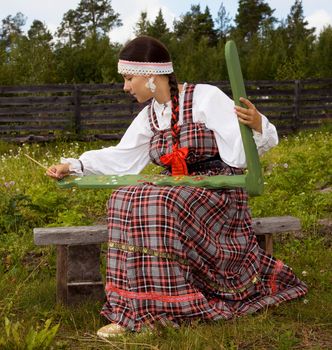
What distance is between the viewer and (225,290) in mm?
3662

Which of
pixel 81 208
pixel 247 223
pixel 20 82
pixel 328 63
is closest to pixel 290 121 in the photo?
pixel 328 63

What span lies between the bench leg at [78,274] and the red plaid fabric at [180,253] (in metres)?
0.35

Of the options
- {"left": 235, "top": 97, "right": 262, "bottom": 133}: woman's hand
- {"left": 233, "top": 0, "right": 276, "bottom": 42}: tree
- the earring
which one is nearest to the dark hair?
the earring

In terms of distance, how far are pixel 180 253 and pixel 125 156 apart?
0.81 meters

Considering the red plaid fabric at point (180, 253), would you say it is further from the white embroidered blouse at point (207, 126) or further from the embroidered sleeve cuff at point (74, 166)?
the embroidered sleeve cuff at point (74, 166)

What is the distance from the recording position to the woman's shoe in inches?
135

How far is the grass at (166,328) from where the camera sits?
3272 millimetres

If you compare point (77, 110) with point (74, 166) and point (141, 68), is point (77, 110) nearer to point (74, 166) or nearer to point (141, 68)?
point (74, 166)

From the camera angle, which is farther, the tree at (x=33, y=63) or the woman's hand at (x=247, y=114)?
the tree at (x=33, y=63)

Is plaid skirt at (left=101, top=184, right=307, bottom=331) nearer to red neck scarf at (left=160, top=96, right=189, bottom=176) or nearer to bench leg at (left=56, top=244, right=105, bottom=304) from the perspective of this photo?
red neck scarf at (left=160, top=96, right=189, bottom=176)

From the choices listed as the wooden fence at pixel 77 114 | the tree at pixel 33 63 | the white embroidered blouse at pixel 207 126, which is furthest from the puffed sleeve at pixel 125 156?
the tree at pixel 33 63

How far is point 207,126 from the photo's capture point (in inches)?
144

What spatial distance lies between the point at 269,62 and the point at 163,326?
59.7 feet

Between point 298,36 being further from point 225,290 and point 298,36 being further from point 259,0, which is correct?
point 225,290
